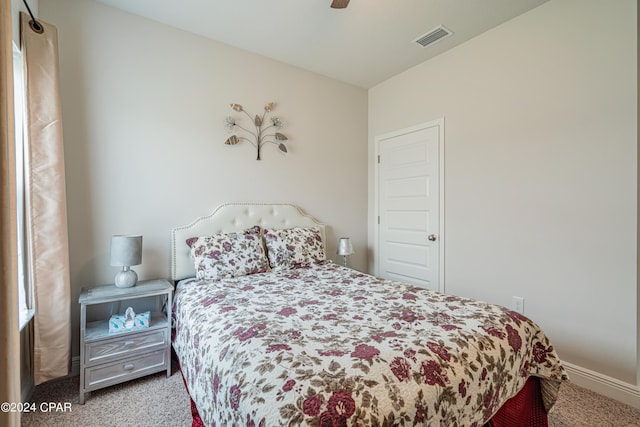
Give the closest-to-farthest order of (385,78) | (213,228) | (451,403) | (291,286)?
1. (451,403)
2. (291,286)
3. (213,228)
4. (385,78)

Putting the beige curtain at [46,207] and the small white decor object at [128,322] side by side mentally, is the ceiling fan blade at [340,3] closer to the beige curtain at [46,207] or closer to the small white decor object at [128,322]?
the beige curtain at [46,207]

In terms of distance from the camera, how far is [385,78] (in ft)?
11.5

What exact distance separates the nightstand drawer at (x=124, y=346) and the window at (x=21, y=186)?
409 mm

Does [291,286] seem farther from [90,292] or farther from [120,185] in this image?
[120,185]

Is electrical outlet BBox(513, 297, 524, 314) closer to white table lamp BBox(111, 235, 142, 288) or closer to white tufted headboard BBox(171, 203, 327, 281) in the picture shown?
white tufted headboard BBox(171, 203, 327, 281)

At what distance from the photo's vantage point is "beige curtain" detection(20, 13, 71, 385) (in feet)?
5.79

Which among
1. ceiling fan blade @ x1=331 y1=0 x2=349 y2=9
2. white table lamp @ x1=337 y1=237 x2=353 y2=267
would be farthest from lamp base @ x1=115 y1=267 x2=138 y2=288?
ceiling fan blade @ x1=331 y1=0 x2=349 y2=9

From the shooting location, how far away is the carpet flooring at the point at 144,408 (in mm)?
1681

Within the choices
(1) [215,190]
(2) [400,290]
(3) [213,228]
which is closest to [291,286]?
(2) [400,290]

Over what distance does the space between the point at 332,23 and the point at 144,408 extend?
3120mm

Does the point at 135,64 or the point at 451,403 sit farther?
the point at 135,64

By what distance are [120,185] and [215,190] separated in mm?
736

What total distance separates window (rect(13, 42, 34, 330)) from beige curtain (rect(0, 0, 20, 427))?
1.28 metres

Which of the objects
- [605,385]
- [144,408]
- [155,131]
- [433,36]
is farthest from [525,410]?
[155,131]
